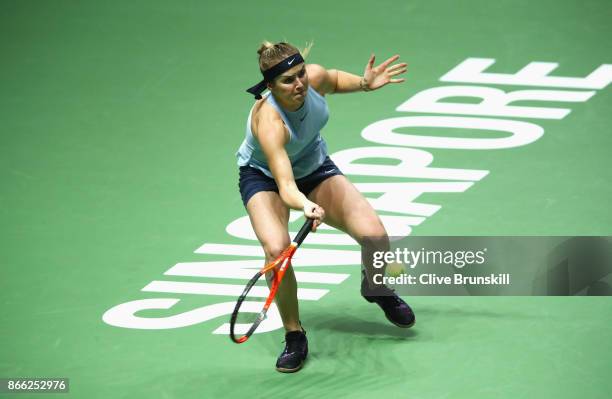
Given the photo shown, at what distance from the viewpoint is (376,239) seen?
21.8 ft

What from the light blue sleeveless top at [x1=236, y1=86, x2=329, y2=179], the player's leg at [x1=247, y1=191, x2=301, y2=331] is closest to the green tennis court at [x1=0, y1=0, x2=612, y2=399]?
the player's leg at [x1=247, y1=191, x2=301, y2=331]

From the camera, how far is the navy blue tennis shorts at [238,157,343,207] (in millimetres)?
6707

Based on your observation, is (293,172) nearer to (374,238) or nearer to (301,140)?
(301,140)

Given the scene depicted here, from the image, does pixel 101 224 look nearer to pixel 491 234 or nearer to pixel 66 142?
pixel 66 142

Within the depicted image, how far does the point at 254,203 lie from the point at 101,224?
2.09 metres

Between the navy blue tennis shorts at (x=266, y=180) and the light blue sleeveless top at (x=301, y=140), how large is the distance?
31 millimetres

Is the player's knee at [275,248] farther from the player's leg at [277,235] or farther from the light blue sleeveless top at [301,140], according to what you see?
the light blue sleeveless top at [301,140]

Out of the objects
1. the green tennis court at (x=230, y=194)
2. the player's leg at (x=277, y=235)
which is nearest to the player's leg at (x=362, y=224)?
the green tennis court at (x=230, y=194)

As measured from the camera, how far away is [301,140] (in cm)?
661

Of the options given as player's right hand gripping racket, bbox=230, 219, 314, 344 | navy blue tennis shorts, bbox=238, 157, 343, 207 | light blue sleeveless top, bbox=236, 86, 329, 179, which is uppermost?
light blue sleeveless top, bbox=236, 86, 329, 179

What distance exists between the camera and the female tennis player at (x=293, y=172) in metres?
6.30

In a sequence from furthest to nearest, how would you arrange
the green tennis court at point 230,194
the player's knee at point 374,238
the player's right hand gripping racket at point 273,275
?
the player's knee at point 374,238, the green tennis court at point 230,194, the player's right hand gripping racket at point 273,275

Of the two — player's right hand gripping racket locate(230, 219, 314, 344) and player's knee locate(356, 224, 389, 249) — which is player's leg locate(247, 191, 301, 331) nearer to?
player's right hand gripping racket locate(230, 219, 314, 344)

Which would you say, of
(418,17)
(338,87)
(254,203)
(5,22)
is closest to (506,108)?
(418,17)
